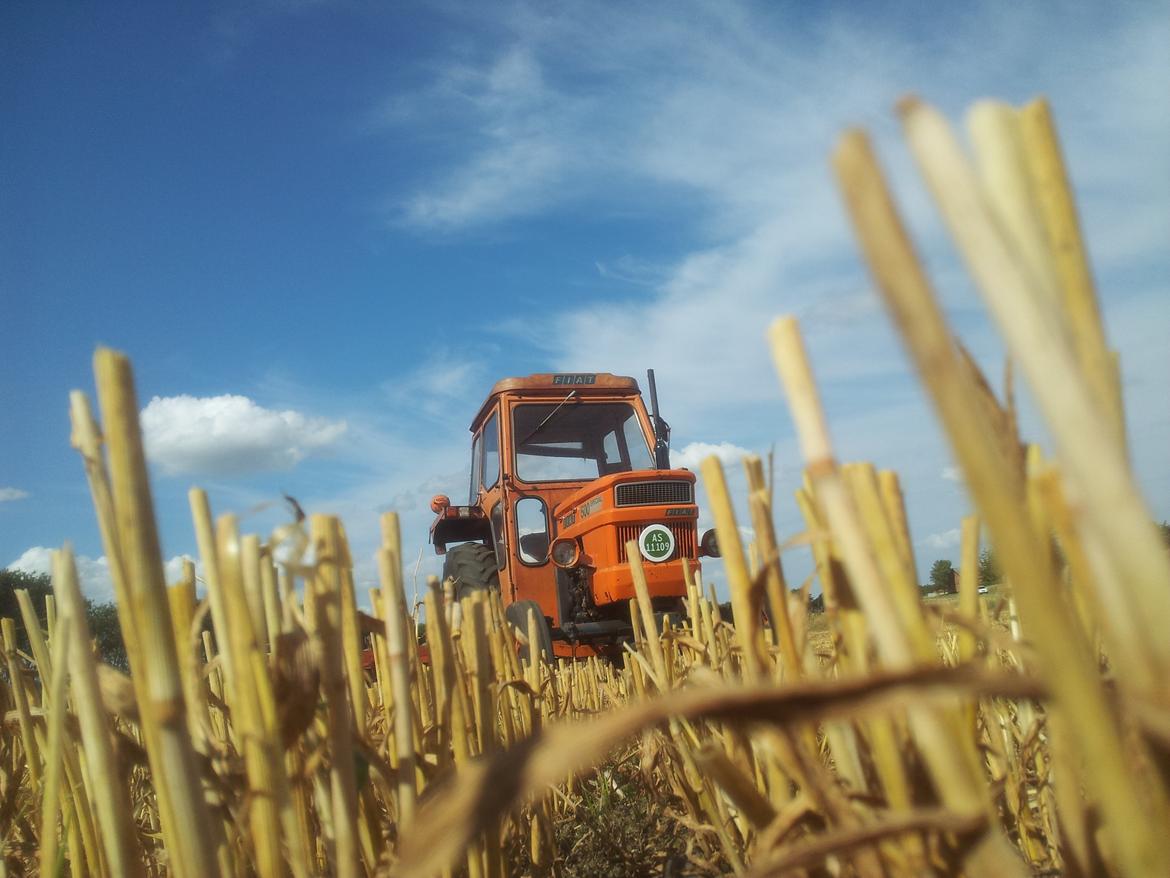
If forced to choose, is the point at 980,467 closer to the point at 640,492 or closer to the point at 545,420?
the point at 640,492

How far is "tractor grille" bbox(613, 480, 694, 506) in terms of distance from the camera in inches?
209

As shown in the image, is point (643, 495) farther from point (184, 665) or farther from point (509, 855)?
point (184, 665)

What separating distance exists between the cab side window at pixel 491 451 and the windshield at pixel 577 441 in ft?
0.55

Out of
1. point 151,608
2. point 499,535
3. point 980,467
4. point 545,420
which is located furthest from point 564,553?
point 980,467

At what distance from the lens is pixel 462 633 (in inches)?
58.8

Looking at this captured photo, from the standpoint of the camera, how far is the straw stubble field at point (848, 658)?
0.32m

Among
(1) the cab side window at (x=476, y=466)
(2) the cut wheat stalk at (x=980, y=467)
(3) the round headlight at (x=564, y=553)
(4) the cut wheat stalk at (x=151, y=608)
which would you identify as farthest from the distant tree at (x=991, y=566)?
(1) the cab side window at (x=476, y=466)

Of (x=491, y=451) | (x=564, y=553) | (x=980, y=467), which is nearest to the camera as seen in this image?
(x=980, y=467)

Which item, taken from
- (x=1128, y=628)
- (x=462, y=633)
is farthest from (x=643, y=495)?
(x=1128, y=628)

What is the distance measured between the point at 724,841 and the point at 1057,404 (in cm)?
99

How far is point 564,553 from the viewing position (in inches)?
221

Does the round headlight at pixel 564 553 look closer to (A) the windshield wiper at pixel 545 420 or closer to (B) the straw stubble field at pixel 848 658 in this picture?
(A) the windshield wiper at pixel 545 420

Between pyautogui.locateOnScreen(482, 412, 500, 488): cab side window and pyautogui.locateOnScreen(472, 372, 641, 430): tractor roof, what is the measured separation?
0.23m

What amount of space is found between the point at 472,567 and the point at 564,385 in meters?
1.60
